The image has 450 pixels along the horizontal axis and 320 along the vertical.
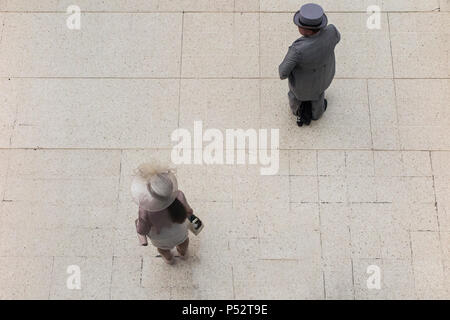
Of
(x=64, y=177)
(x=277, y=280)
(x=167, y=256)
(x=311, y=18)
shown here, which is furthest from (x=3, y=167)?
(x=311, y=18)

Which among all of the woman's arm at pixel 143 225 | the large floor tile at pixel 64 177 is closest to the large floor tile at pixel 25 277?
the large floor tile at pixel 64 177

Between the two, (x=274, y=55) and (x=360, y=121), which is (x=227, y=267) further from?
(x=274, y=55)

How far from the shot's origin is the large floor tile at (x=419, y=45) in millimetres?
5445

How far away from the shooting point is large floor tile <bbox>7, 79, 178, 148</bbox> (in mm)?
5242

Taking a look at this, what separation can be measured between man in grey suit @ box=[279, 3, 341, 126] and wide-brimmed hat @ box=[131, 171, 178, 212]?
1.64 m

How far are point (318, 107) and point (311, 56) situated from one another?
3.02 feet

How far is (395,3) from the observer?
18.9ft

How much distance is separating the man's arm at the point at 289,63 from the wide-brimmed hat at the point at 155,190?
1.57 m

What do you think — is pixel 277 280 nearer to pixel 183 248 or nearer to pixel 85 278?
pixel 183 248

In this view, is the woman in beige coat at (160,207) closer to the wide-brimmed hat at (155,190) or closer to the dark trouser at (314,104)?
the wide-brimmed hat at (155,190)

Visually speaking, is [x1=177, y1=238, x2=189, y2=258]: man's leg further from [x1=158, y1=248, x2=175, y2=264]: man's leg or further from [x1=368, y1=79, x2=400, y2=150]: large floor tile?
[x1=368, y1=79, x2=400, y2=150]: large floor tile

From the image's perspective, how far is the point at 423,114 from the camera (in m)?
5.25

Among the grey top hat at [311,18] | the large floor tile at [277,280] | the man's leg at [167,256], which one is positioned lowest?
the large floor tile at [277,280]
